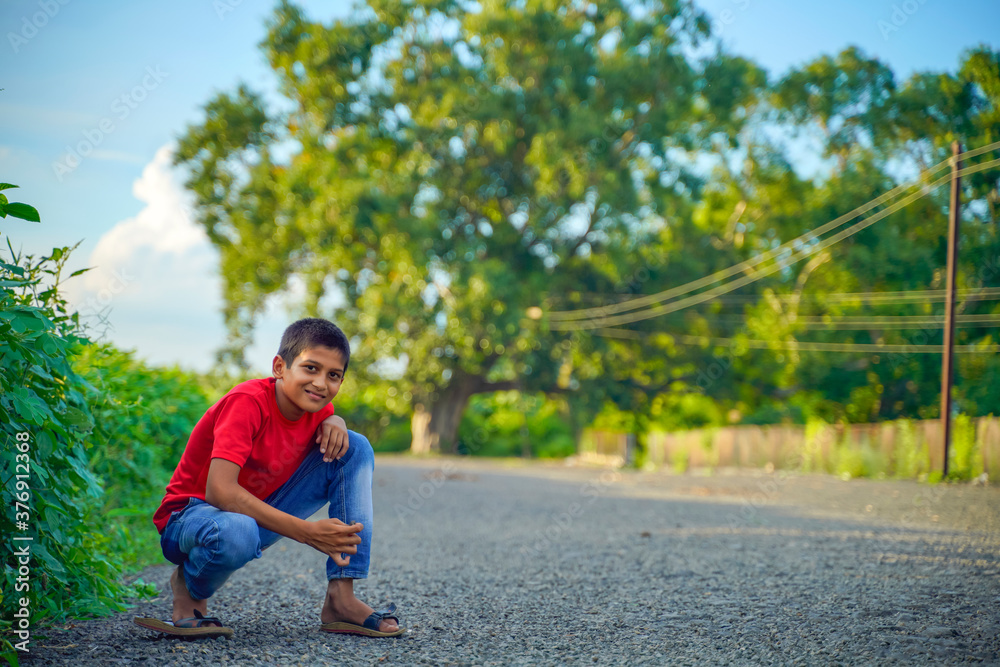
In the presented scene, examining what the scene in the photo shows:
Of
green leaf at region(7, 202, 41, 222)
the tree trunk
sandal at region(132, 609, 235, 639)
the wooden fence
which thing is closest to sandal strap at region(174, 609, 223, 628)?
sandal at region(132, 609, 235, 639)

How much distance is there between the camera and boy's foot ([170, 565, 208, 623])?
8.36ft

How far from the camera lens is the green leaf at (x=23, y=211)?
2090 millimetres

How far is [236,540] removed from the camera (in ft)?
7.83

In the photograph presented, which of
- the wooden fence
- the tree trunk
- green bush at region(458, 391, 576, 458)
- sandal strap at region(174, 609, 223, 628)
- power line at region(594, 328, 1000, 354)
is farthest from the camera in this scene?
green bush at region(458, 391, 576, 458)

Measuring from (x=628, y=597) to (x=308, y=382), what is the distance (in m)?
1.76

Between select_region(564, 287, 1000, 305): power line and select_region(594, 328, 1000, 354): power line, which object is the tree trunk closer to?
select_region(594, 328, 1000, 354): power line

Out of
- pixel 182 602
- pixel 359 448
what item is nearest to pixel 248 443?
pixel 359 448

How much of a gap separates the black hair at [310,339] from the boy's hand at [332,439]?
21 cm

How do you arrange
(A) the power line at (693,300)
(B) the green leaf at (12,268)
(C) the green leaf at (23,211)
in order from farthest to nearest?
(A) the power line at (693,300)
(B) the green leaf at (12,268)
(C) the green leaf at (23,211)

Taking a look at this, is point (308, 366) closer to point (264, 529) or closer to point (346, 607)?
point (264, 529)

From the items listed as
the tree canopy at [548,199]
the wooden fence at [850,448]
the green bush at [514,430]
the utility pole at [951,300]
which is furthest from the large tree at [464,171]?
the green bush at [514,430]

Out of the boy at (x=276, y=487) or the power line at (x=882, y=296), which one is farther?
the power line at (x=882, y=296)

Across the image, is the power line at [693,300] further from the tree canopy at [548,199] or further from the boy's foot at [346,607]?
the boy's foot at [346,607]

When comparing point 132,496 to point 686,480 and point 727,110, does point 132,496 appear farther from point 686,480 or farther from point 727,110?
point 727,110
